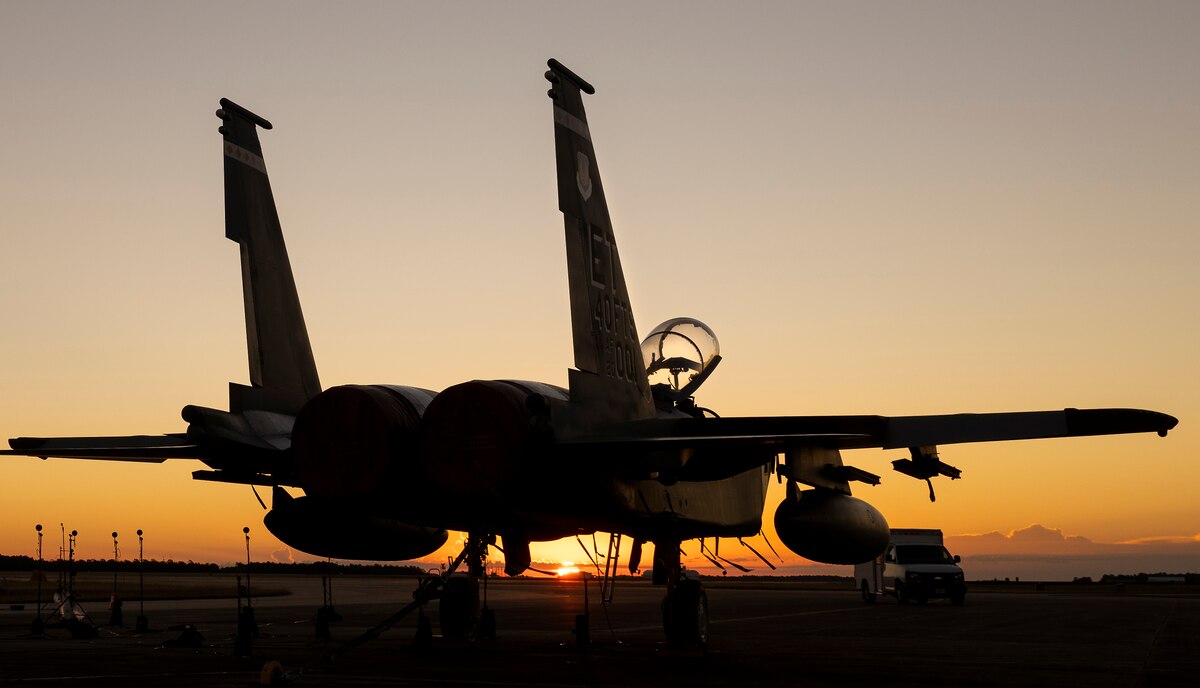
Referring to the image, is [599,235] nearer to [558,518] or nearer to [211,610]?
[558,518]

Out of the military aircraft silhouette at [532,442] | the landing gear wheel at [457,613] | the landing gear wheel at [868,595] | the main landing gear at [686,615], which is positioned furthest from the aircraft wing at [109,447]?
the landing gear wheel at [868,595]

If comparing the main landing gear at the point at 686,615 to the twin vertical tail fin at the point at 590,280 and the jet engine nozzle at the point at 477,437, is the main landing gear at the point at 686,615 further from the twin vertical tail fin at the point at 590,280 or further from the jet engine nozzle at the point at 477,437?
the jet engine nozzle at the point at 477,437

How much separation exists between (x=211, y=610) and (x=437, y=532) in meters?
15.4

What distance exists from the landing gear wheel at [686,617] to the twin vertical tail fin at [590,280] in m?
2.24

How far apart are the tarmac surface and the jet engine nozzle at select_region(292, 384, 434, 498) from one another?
1.80m

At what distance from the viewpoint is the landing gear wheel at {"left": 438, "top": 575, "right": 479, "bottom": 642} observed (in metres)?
15.6

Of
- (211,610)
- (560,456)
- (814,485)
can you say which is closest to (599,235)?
(560,456)

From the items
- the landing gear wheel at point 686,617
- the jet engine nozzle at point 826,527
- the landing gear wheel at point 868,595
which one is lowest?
the landing gear wheel at point 868,595

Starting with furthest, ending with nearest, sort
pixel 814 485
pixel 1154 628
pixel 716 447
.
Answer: pixel 1154 628 → pixel 814 485 → pixel 716 447

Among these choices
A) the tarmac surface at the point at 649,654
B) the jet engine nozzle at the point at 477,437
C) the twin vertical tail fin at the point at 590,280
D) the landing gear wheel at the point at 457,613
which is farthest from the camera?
the landing gear wheel at the point at 457,613

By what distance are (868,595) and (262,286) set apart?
25701 mm

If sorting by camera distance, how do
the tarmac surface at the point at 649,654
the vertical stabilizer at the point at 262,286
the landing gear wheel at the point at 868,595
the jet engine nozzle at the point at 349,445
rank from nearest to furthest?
the tarmac surface at the point at 649,654 < the jet engine nozzle at the point at 349,445 < the vertical stabilizer at the point at 262,286 < the landing gear wheel at the point at 868,595

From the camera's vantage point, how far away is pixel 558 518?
1334 cm

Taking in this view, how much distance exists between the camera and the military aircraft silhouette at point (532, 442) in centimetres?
1222
